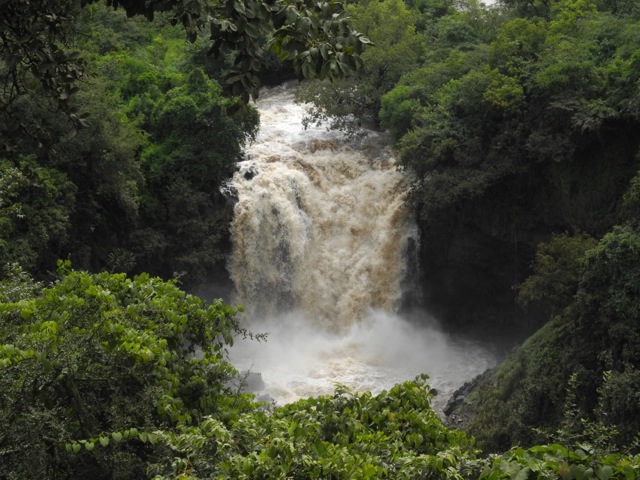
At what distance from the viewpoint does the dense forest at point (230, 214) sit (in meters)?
5.20

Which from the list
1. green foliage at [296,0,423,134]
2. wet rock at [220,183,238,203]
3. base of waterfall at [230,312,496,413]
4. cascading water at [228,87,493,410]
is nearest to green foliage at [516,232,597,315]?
base of waterfall at [230,312,496,413]

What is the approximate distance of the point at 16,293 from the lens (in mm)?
8938

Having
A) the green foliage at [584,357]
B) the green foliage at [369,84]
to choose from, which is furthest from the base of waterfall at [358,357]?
the green foliage at [369,84]

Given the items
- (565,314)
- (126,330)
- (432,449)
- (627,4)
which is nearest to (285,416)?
(432,449)

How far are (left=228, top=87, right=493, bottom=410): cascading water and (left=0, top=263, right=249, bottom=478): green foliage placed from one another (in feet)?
40.6

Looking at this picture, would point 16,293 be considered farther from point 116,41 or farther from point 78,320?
point 116,41

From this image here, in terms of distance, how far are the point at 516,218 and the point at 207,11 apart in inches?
669

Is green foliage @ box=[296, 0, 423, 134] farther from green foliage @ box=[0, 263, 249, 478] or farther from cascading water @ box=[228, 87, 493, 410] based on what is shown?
green foliage @ box=[0, 263, 249, 478]

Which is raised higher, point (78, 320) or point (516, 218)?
point (516, 218)

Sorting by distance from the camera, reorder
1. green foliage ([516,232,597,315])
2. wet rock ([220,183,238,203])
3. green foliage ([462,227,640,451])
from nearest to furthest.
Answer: green foliage ([462,227,640,451]) → green foliage ([516,232,597,315]) → wet rock ([220,183,238,203])

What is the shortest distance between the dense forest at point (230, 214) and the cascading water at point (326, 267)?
77 cm

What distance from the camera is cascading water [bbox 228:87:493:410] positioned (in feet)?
68.9

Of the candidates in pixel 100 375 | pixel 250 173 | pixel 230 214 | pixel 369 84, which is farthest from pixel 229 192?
pixel 100 375

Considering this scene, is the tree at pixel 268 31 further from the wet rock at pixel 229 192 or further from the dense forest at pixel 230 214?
the wet rock at pixel 229 192
